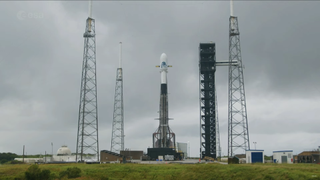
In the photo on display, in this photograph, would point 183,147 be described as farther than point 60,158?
Yes

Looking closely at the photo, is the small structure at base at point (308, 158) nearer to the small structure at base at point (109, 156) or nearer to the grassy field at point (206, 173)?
the grassy field at point (206, 173)

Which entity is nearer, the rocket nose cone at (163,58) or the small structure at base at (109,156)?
the small structure at base at (109,156)

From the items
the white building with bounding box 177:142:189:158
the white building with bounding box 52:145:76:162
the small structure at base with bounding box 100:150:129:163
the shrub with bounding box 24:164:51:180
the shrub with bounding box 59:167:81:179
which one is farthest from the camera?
the white building with bounding box 177:142:189:158

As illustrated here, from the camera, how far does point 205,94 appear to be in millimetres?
87500

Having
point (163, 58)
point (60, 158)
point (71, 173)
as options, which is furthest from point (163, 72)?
point (71, 173)

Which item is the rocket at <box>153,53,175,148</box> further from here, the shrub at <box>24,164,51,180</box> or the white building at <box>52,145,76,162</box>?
the shrub at <box>24,164,51,180</box>

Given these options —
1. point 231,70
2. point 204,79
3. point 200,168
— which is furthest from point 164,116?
point 200,168

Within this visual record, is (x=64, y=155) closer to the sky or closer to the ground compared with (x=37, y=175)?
closer to the ground

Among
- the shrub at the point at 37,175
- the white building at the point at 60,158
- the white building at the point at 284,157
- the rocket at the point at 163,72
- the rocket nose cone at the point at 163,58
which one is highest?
the rocket nose cone at the point at 163,58

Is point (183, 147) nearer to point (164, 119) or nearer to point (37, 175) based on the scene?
point (164, 119)

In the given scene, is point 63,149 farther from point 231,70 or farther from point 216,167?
point 216,167

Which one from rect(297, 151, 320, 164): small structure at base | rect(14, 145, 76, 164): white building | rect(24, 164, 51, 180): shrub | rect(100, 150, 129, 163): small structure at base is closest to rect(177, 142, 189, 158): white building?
rect(100, 150, 129, 163): small structure at base

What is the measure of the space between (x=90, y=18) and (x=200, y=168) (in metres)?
39.6

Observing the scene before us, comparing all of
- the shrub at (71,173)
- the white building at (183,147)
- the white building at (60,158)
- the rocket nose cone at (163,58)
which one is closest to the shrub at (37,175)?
the shrub at (71,173)
